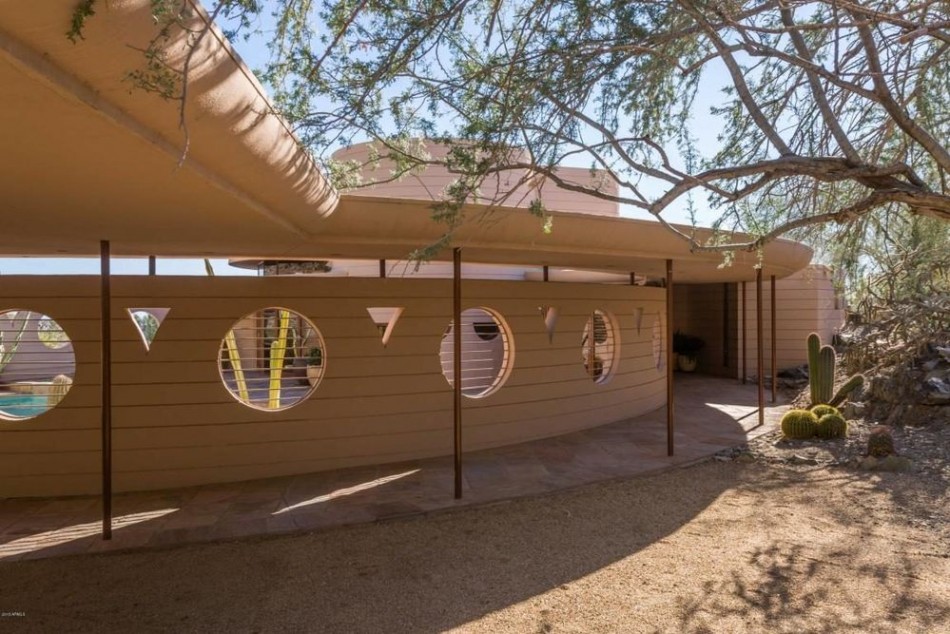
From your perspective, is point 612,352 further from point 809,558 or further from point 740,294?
point 740,294

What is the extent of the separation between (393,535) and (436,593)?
113 centimetres

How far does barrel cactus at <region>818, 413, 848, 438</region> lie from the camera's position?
27.9 ft

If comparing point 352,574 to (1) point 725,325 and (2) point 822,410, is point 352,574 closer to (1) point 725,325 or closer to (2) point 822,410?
(2) point 822,410

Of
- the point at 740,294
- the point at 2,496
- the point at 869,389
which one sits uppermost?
the point at 740,294

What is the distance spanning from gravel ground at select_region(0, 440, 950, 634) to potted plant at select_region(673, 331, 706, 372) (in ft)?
37.1

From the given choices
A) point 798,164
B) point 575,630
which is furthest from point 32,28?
point 798,164

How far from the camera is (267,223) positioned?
4.58 meters

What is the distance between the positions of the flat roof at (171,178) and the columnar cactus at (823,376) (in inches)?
187

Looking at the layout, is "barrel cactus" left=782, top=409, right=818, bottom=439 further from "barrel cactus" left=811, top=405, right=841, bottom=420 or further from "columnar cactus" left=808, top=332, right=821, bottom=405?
"columnar cactus" left=808, top=332, right=821, bottom=405

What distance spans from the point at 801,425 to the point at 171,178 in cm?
846

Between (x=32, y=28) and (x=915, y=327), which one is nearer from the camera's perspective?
(x=32, y=28)

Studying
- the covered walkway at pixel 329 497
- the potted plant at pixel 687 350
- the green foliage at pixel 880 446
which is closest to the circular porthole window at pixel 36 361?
the covered walkway at pixel 329 497

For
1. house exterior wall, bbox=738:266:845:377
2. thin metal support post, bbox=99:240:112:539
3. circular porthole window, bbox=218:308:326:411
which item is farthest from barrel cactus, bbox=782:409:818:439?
thin metal support post, bbox=99:240:112:539

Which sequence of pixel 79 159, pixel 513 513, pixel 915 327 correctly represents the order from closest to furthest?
pixel 79 159
pixel 513 513
pixel 915 327
